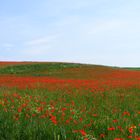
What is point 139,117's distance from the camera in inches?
417

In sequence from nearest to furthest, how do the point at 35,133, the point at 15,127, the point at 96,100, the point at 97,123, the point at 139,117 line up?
1. the point at 35,133
2. the point at 15,127
3. the point at 97,123
4. the point at 139,117
5. the point at 96,100

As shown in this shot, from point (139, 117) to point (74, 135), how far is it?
3.95 metres

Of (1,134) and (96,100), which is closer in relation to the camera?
(1,134)

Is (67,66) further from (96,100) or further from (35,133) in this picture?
(35,133)

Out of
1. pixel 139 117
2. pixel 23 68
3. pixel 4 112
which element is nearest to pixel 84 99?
pixel 139 117

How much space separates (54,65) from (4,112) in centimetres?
4143

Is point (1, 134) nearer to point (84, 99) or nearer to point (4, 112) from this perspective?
point (4, 112)

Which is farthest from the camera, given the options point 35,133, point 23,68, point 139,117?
point 23,68

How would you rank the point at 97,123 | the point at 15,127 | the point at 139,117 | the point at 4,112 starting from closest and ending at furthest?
the point at 15,127 → the point at 97,123 → the point at 4,112 → the point at 139,117

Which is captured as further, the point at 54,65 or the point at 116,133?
the point at 54,65

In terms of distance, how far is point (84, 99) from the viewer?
15359mm

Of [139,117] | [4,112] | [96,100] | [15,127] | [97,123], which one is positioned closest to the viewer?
[15,127]

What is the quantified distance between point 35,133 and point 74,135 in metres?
0.87

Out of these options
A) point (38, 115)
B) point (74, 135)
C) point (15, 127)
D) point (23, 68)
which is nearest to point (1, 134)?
point (15, 127)
